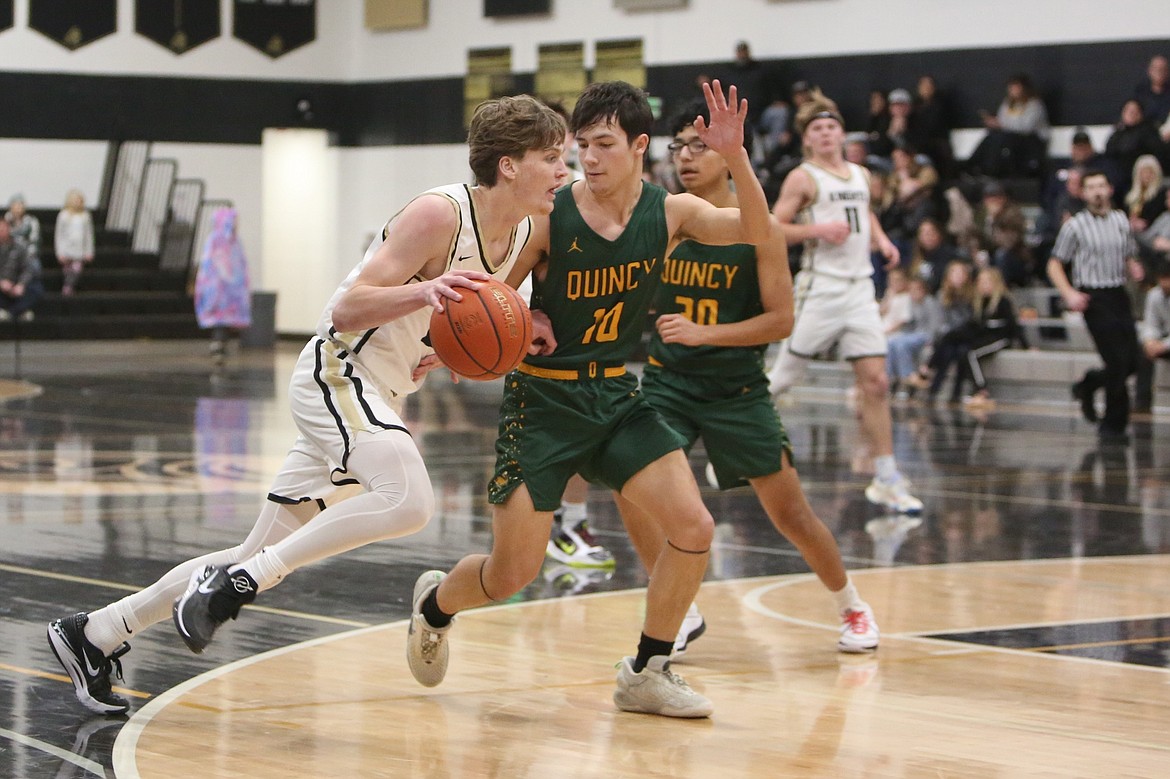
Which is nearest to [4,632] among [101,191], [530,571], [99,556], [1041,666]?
[99,556]

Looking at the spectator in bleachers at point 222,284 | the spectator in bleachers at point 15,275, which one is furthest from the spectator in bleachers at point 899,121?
the spectator in bleachers at point 15,275

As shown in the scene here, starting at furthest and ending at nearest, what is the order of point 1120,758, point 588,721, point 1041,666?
1. point 1041,666
2. point 588,721
3. point 1120,758

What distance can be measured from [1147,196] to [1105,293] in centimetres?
355

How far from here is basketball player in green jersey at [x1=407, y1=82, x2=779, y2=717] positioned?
189 inches

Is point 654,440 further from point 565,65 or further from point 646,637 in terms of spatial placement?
point 565,65

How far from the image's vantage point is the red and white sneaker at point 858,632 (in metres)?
5.71

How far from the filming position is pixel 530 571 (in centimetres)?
484

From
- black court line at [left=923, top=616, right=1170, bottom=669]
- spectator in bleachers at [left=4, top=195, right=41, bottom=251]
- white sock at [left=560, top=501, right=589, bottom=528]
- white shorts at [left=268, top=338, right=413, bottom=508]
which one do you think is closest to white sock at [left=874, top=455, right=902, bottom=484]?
white sock at [left=560, top=501, right=589, bottom=528]

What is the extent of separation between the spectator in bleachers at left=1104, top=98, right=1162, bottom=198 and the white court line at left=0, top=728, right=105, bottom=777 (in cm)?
1490

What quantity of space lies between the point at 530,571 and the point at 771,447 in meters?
1.22

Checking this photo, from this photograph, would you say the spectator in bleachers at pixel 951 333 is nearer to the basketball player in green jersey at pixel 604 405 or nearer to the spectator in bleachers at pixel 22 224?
the spectator in bleachers at pixel 22 224

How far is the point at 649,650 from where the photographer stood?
16.0ft

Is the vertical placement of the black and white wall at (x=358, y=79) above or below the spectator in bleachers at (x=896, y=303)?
above

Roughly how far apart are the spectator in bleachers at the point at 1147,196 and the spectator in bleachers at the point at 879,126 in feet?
11.0
